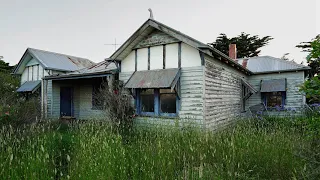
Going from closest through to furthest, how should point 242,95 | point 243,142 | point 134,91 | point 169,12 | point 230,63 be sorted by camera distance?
point 243,142 → point 134,91 → point 230,63 → point 169,12 → point 242,95

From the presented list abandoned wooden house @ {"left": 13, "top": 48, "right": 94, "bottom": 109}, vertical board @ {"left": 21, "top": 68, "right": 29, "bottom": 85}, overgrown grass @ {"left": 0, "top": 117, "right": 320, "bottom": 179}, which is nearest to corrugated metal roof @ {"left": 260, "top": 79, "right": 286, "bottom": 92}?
overgrown grass @ {"left": 0, "top": 117, "right": 320, "bottom": 179}

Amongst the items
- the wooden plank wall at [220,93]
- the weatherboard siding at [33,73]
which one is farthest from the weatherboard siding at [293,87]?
the weatherboard siding at [33,73]

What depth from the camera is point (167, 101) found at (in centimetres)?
862

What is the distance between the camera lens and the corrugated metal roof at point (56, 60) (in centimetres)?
1430

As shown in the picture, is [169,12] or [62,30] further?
[62,30]

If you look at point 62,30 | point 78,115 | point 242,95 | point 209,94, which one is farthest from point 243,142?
point 62,30

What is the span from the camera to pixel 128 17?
12.7m

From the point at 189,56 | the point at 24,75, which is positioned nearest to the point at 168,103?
the point at 189,56

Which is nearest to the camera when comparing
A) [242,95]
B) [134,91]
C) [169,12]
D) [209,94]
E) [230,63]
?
[209,94]

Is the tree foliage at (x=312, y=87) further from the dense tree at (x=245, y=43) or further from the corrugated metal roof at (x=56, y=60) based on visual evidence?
the dense tree at (x=245, y=43)

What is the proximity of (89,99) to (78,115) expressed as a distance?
154cm

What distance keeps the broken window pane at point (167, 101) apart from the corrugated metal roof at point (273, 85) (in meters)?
7.53

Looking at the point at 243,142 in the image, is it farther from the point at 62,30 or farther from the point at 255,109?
the point at 62,30

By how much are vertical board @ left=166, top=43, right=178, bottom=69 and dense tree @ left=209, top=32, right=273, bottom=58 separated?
19.4 metres
